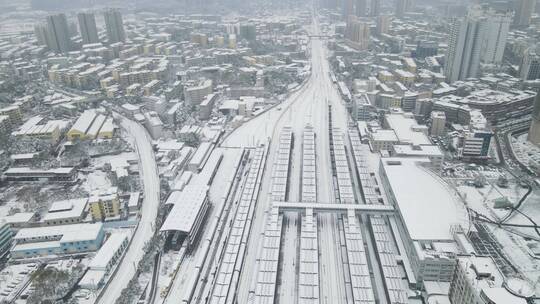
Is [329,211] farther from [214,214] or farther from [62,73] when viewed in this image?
[62,73]

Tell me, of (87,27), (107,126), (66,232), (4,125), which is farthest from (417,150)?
(87,27)

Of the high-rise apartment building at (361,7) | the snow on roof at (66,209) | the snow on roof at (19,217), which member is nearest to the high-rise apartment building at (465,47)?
the snow on roof at (66,209)

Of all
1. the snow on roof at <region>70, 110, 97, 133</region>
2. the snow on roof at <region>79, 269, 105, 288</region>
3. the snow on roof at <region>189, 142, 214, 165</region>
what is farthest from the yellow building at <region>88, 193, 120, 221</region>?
the snow on roof at <region>70, 110, 97, 133</region>

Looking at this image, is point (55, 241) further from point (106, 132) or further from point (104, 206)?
point (106, 132)

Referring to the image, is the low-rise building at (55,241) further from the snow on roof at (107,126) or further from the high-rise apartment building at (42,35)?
the high-rise apartment building at (42,35)

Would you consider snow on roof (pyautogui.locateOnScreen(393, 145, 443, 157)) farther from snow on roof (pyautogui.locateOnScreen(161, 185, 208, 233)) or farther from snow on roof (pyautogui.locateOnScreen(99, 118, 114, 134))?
snow on roof (pyautogui.locateOnScreen(99, 118, 114, 134))
